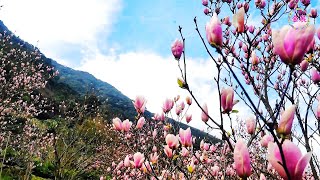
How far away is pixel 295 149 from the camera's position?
88 cm

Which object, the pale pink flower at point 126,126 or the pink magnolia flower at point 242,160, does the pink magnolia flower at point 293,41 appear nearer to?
the pink magnolia flower at point 242,160

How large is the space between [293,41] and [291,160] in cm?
34

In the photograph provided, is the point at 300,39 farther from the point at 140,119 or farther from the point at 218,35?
the point at 140,119

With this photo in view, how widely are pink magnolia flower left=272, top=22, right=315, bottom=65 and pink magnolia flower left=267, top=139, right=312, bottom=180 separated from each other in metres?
0.25

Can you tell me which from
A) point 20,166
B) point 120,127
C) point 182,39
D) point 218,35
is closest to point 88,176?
point 20,166

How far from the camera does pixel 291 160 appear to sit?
2.86 feet

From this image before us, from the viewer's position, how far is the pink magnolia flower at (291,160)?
846 mm

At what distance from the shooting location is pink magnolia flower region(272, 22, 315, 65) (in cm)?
98

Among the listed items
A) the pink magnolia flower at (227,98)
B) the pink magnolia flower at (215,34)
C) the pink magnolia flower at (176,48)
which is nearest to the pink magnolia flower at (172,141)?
the pink magnolia flower at (176,48)

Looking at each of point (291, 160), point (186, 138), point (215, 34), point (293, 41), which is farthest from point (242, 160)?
point (186, 138)

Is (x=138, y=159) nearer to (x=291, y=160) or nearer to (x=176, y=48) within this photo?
(x=176, y=48)

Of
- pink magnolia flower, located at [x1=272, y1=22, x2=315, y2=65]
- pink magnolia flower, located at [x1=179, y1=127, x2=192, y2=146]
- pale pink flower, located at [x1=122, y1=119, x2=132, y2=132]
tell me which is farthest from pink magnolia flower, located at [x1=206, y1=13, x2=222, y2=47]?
pale pink flower, located at [x1=122, y1=119, x2=132, y2=132]

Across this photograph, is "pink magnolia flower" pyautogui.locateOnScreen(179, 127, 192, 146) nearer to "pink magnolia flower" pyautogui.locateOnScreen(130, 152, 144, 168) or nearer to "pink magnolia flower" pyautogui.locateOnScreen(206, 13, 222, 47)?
"pink magnolia flower" pyautogui.locateOnScreen(130, 152, 144, 168)

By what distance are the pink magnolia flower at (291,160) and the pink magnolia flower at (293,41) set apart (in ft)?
0.83
